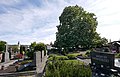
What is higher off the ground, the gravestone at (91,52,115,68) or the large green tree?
the large green tree

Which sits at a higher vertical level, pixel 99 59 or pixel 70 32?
pixel 70 32

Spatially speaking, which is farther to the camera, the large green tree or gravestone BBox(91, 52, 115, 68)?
the large green tree

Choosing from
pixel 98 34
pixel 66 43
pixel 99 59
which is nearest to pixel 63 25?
pixel 66 43

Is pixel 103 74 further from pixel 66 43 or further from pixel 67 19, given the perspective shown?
pixel 67 19

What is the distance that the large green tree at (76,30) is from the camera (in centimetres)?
4734

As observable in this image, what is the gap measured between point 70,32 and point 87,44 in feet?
17.1

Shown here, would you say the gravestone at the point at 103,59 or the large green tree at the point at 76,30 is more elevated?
the large green tree at the point at 76,30

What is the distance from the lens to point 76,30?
48.3 meters

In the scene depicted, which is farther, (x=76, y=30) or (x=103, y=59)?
(x=76, y=30)

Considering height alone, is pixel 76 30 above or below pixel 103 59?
above

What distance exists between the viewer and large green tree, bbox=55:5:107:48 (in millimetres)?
47344

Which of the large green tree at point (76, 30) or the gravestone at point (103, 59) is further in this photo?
the large green tree at point (76, 30)

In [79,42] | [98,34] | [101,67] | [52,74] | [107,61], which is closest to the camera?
[52,74]

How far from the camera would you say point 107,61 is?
1147cm
